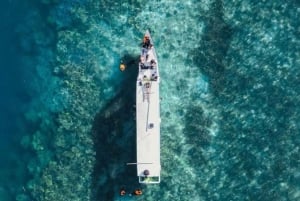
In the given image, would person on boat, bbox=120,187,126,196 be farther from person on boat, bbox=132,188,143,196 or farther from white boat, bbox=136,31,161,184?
white boat, bbox=136,31,161,184

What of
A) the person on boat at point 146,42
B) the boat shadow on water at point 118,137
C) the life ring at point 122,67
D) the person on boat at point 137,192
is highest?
the person on boat at point 146,42

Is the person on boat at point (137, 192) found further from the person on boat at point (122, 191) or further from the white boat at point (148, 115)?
the white boat at point (148, 115)

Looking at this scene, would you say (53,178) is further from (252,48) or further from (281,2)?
(281,2)

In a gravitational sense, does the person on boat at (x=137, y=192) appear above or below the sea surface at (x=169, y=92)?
below

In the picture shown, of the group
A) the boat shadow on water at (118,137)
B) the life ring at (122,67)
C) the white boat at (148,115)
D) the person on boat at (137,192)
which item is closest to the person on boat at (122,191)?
the boat shadow on water at (118,137)

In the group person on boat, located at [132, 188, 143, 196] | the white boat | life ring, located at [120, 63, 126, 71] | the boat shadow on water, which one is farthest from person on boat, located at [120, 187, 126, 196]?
life ring, located at [120, 63, 126, 71]

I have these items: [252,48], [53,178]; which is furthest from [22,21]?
[252,48]
